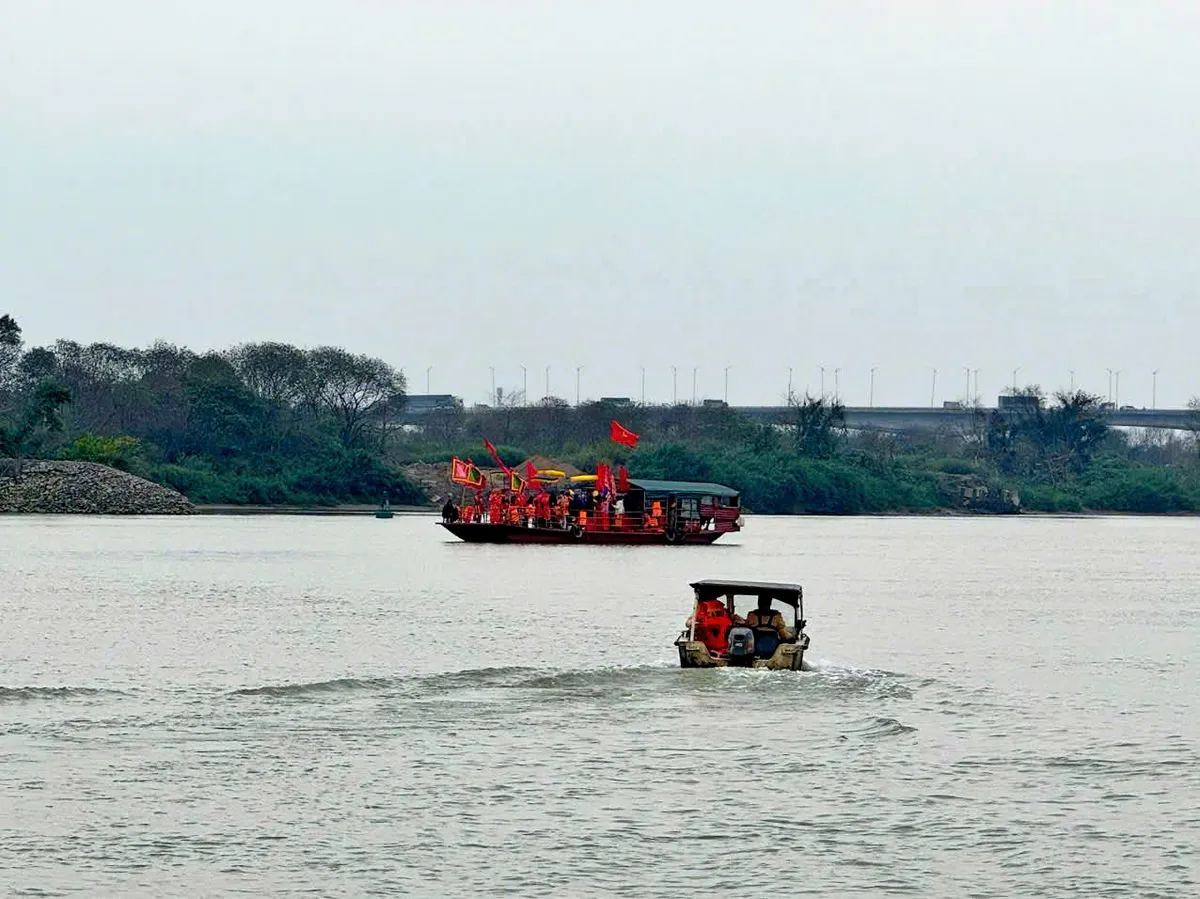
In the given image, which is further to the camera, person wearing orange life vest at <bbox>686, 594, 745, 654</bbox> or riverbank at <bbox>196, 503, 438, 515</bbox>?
riverbank at <bbox>196, 503, 438, 515</bbox>

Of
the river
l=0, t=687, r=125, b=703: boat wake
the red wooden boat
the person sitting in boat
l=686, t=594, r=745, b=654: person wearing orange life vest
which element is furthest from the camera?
the red wooden boat

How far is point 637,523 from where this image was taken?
367ft

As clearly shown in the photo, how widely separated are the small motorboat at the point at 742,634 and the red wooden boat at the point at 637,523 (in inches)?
2603

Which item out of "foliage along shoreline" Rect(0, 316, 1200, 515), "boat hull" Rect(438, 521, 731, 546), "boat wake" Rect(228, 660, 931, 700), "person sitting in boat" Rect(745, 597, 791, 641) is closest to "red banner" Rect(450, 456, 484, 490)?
"boat hull" Rect(438, 521, 731, 546)

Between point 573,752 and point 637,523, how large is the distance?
81.7 meters

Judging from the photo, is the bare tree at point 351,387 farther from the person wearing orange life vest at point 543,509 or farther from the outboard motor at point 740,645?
the outboard motor at point 740,645

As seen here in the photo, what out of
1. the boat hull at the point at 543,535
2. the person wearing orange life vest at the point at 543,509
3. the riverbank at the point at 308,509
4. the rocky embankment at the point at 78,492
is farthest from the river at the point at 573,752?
the riverbank at the point at 308,509

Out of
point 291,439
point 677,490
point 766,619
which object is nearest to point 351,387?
point 291,439

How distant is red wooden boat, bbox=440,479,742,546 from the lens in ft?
352

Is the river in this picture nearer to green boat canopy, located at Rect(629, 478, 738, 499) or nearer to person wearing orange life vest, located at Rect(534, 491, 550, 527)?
person wearing orange life vest, located at Rect(534, 491, 550, 527)

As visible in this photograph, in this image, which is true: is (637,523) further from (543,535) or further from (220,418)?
(220,418)

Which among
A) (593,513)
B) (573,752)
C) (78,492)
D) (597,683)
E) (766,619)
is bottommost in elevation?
(573,752)

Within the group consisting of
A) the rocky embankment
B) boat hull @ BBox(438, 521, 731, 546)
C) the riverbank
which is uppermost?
the rocky embankment

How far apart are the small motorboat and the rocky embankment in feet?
365
